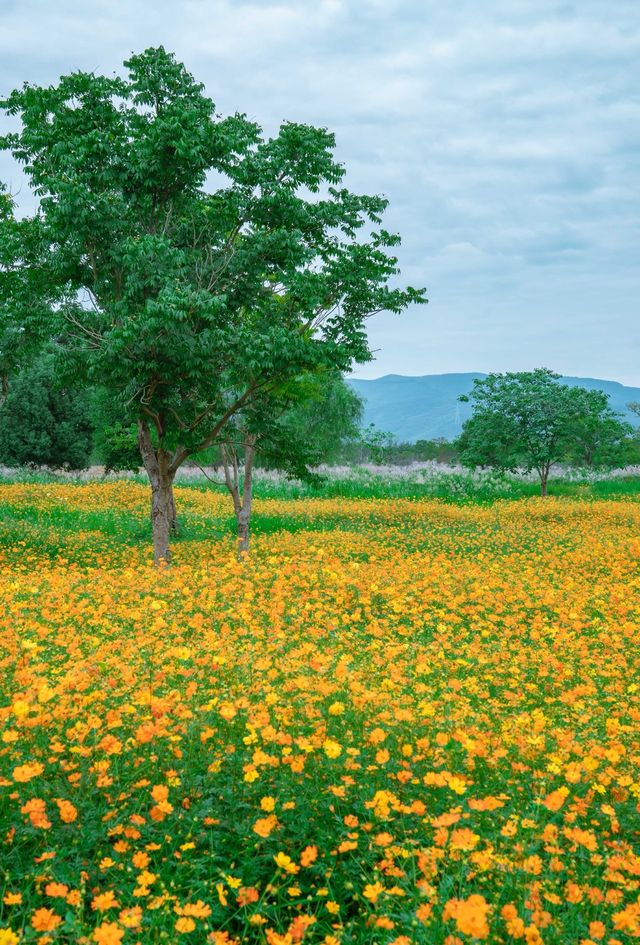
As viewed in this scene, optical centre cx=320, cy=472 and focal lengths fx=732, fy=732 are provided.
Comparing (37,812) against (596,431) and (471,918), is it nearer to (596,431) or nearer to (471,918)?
(471,918)

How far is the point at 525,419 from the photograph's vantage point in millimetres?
27438

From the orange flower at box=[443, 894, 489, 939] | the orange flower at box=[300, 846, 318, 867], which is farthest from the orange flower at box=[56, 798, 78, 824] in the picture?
the orange flower at box=[443, 894, 489, 939]

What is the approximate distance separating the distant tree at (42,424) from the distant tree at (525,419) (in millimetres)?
20213

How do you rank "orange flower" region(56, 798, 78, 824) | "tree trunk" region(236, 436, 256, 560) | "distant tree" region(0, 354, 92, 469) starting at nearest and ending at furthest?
"orange flower" region(56, 798, 78, 824)
"tree trunk" region(236, 436, 256, 560)
"distant tree" region(0, 354, 92, 469)

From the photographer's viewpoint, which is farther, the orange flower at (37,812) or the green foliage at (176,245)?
the green foliage at (176,245)

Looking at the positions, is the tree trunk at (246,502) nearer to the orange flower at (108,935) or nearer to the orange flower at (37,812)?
the orange flower at (37,812)

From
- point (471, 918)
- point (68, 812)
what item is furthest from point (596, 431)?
point (471, 918)

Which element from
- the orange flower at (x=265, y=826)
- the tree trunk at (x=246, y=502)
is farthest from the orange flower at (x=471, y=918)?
the tree trunk at (x=246, y=502)

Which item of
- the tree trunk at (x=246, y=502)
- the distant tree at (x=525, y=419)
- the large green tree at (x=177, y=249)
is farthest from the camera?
the distant tree at (x=525, y=419)

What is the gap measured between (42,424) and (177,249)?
30.2 metres

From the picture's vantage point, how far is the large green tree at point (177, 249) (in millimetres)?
10859

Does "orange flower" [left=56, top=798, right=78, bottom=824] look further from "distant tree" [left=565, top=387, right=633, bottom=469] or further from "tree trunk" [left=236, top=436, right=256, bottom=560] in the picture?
"distant tree" [left=565, top=387, right=633, bottom=469]

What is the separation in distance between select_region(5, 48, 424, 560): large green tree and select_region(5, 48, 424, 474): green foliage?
3 centimetres

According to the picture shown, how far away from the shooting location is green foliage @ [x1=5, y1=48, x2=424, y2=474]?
10.9 metres
